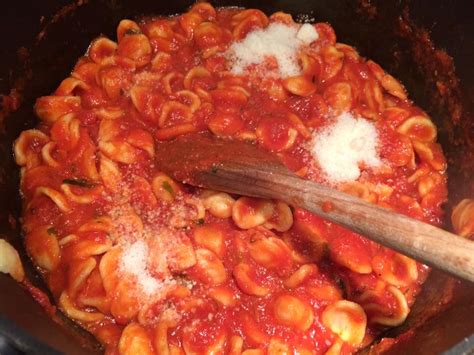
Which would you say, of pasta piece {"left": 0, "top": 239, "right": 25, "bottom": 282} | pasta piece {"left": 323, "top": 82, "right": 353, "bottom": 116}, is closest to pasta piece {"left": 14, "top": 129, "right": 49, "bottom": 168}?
pasta piece {"left": 0, "top": 239, "right": 25, "bottom": 282}

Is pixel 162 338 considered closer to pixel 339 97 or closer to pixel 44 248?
pixel 44 248

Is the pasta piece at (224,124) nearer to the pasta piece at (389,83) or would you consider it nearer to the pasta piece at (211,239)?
the pasta piece at (211,239)

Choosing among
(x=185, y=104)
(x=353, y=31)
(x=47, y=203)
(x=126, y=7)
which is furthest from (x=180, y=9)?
(x=47, y=203)

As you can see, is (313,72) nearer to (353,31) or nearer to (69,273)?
(353,31)

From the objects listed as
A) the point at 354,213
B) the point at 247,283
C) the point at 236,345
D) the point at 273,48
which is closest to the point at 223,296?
the point at 247,283

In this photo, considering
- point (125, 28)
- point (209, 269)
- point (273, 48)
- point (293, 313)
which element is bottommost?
point (293, 313)
